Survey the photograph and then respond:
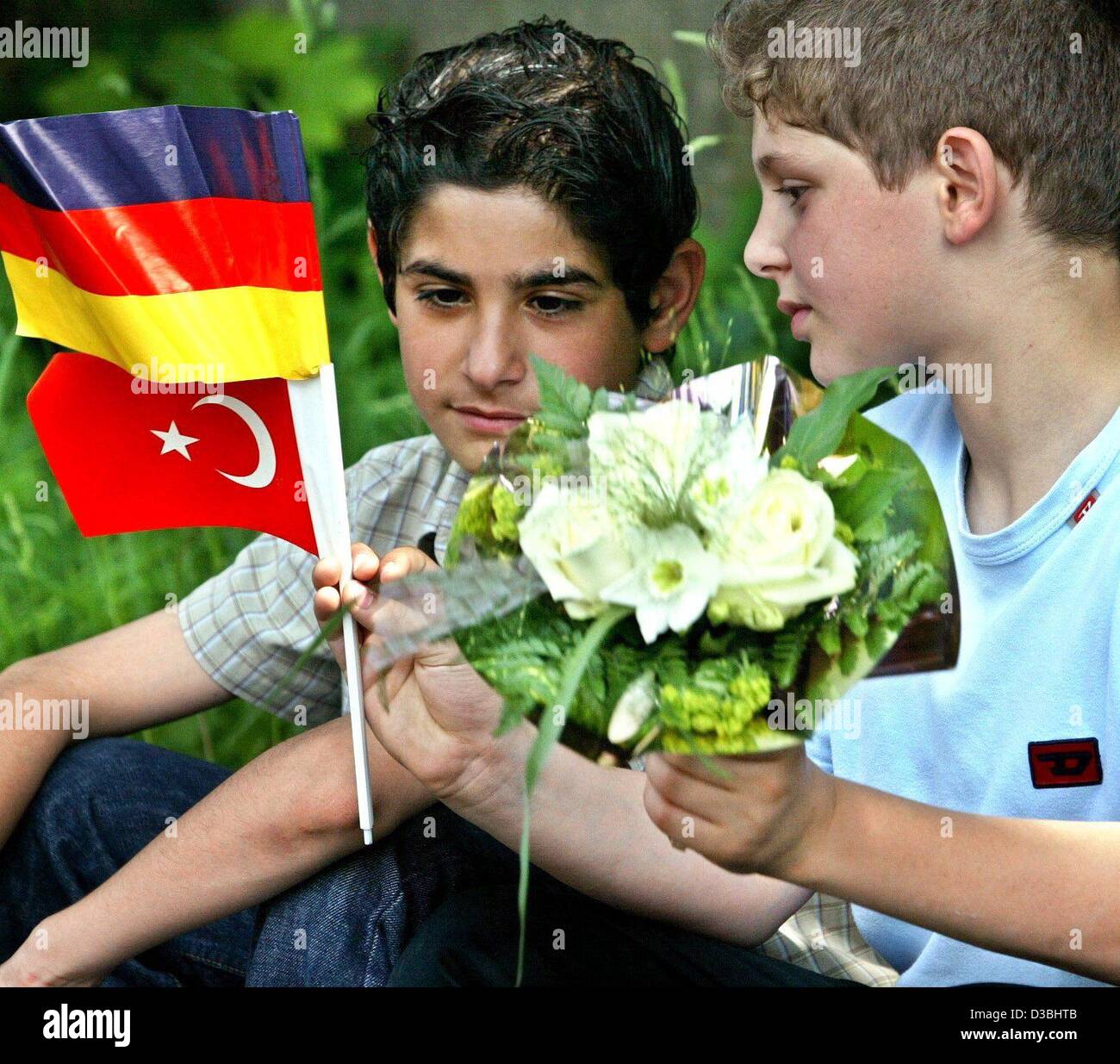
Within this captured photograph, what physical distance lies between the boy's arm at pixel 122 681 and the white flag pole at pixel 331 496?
634 millimetres

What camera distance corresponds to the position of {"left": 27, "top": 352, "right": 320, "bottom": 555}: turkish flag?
185cm

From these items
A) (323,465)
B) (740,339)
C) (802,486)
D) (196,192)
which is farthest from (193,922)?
(740,339)

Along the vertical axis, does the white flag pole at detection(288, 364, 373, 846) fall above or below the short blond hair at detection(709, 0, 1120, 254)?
below

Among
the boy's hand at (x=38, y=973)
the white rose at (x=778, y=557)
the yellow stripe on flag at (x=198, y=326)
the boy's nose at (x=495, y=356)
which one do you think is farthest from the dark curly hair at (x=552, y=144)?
the boy's hand at (x=38, y=973)

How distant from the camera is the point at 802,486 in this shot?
4.02ft

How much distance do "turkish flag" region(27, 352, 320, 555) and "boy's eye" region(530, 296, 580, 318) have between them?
42 centimetres

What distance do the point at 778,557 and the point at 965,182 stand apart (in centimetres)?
73

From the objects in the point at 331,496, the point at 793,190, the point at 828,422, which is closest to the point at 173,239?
the point at 331,496

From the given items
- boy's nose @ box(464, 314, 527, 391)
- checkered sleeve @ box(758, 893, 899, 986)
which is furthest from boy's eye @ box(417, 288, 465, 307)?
checkered sleeve @ box(758, 893, 899, 986)

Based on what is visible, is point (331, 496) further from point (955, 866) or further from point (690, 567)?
point (955, 866)

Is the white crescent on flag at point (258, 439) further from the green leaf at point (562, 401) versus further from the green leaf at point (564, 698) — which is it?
the green leaf at point (564, 698)

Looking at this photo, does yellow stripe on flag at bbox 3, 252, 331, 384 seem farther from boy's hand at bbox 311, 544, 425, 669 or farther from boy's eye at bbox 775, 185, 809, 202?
boy's eye at bbox 775, 185, 809, 202

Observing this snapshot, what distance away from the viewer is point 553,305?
2084mm
